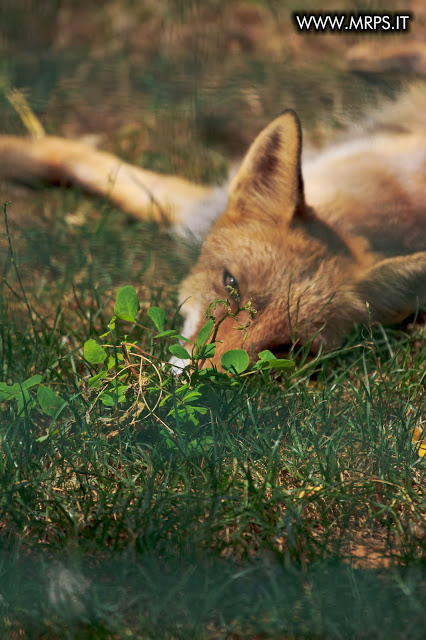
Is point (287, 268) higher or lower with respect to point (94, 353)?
higher

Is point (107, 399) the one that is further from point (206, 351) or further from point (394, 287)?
point (394, 287)

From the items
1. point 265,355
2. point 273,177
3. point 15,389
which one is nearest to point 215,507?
point 265,355

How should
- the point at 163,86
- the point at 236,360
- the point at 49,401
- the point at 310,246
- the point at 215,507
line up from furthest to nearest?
the point at 163,86 → the point at 310,246 → the point at 236,360 → the point at 49,401 → the point at 215,507

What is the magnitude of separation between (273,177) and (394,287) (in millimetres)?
684

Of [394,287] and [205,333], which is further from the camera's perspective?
[394,287]

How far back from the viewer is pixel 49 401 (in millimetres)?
2152

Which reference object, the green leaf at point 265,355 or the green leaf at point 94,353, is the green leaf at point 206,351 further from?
the green leaf at point 94,353

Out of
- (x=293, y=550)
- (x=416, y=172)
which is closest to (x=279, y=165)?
(x=416, y=172)

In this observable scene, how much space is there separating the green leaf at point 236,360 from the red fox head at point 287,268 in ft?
0.71

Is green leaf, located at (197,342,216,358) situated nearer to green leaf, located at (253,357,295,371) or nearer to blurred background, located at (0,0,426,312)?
green leaf, located at (253,357,295,371)

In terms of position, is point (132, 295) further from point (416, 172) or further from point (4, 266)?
point (416, 172)

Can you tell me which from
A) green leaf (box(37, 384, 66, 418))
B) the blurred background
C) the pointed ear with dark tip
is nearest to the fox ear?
the pointed ear with dark tip

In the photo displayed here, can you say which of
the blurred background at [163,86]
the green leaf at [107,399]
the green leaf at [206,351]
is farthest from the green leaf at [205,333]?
the blurred background at [163,86]

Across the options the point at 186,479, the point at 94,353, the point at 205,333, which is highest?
the point at 205,333
